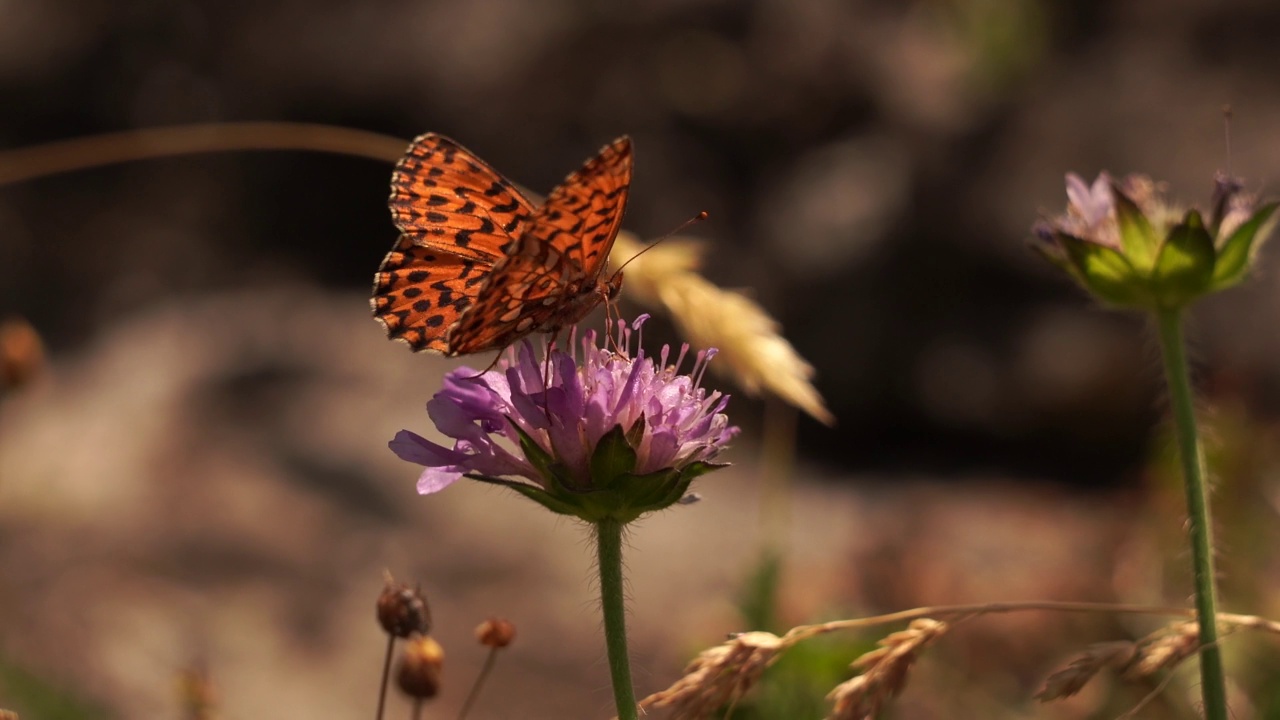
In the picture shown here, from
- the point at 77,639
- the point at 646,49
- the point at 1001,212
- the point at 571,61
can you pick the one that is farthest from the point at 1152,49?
the point at 77,639

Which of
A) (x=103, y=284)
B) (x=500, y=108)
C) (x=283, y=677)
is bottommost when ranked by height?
(x=283, y=677)

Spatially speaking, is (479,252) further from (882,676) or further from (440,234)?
(882,676)

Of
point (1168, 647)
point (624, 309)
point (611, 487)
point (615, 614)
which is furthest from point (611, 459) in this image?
point (624, 309)

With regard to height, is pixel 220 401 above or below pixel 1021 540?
above

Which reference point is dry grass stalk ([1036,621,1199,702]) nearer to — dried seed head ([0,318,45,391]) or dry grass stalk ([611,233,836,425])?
dry grass stalk ([611,233,836,425])

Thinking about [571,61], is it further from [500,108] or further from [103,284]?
[103,284]

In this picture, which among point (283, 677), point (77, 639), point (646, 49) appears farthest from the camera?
point (646, 49)
